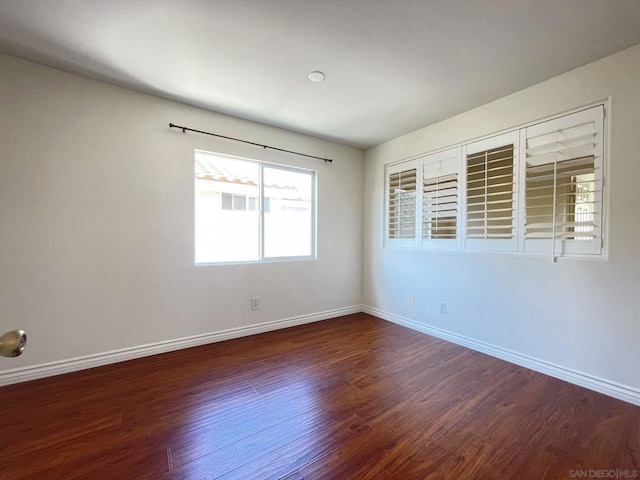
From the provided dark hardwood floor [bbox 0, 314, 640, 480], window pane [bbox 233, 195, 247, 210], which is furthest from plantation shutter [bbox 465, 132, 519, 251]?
window pane [bbox 233, 195, 247, 210]

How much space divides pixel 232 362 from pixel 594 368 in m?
2.92

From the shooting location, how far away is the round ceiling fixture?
218 centimetres

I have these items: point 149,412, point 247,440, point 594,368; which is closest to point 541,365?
point 594,368

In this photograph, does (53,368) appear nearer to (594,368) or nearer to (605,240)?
(594,368)

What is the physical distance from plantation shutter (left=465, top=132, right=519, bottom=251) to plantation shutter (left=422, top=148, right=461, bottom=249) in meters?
0.13

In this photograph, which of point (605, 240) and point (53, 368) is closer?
point (605, 240)

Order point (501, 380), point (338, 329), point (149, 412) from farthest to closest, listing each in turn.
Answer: point (338, 329), point (501, 380), point (149, 412)

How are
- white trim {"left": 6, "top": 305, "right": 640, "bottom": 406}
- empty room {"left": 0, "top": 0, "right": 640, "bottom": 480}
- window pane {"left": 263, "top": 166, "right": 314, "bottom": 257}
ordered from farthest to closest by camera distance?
window pane {"left": 263, "top": 166, "right": 314, "bottom": 257}, white trim {"left": 6, "top": 305, "right": 640, "bottom": 406}, empty room {"left": 0, "top": 0, "right": 640, "bottom": 480}

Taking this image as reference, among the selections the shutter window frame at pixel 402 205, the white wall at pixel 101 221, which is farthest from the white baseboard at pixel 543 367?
the white wall at pixel 101 221

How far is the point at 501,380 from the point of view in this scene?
2152mm

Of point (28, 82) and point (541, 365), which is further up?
point (28, 82)

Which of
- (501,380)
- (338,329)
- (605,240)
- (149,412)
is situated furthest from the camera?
(338,329)

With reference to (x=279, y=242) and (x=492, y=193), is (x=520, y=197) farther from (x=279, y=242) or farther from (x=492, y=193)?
(x=279, y=242)

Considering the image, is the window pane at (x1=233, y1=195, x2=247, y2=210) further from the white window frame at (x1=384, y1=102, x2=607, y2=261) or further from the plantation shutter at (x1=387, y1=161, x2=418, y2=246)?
the white window frame at (x1=384, y1=102, x2=607, y2=261)
